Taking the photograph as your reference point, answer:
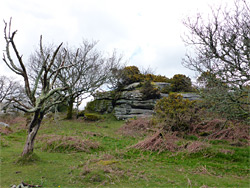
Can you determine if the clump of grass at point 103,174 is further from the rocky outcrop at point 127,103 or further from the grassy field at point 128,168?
the rocky outcrop at point 127,103

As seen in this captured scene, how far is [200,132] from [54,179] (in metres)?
10.7

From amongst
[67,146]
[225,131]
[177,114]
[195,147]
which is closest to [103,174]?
[67,146]

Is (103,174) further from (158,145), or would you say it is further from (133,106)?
(133,106)

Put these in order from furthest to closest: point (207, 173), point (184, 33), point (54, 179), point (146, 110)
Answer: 1. point (146, 110)
2. point (184, 33)
3. point (207, 173)
4. point (54, 179)

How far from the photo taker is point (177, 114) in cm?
1297

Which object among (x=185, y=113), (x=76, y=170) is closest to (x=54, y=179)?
(x=76, y=170)

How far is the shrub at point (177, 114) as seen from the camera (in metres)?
12.9

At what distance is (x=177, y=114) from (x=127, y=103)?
10333 millimetres

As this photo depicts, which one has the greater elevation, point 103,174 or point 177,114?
point 177,114

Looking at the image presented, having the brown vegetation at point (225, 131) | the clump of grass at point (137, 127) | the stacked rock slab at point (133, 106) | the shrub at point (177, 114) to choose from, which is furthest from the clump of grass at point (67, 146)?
the stacked rock slab at point (133, 106)

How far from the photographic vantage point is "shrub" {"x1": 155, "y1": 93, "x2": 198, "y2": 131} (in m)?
12.9

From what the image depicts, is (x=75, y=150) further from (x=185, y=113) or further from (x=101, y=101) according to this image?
(x=101, y=101)

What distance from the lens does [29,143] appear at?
6.18m

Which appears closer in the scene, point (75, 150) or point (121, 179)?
point (121, 179)
